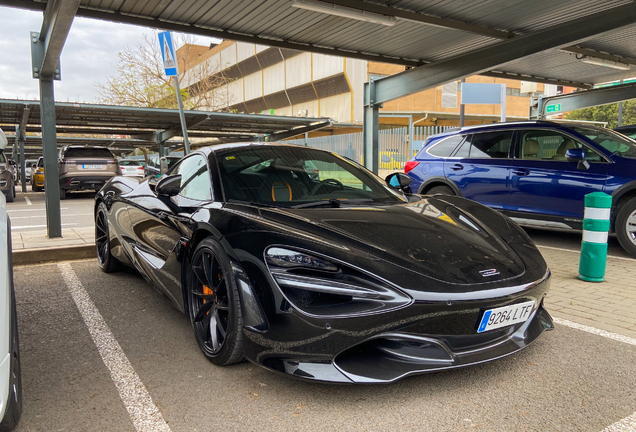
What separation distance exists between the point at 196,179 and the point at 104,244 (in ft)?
7.45

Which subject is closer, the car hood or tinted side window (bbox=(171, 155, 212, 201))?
the car hood

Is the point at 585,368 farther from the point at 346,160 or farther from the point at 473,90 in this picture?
the point at 473,90

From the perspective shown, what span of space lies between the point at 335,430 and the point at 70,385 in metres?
1.51

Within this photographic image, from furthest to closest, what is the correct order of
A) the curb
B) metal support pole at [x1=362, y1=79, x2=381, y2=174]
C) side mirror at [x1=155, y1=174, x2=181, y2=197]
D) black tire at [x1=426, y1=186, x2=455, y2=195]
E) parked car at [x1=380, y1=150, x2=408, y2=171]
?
parked car at [x1=380, y1=150, x2=408, y2=171], metal support pole at [x1=362, y1=79, x2=381, y2=174], black tire at [x1=426, y1=186, x2=455, y2=195], the curb, side mirror at [x1=155, y1=174, x2=181, y2=197]

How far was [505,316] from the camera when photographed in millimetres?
2521

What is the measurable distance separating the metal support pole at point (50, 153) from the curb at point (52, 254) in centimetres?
83

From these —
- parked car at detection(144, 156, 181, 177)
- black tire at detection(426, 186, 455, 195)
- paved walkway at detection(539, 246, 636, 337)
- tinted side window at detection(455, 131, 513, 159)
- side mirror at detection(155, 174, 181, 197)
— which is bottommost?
paved walkway at detection(539, 246, 636, 337)

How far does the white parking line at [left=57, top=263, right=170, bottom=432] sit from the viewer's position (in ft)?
7.70

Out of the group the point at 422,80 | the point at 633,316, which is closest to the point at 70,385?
the point at 633,316

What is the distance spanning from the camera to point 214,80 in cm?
4297

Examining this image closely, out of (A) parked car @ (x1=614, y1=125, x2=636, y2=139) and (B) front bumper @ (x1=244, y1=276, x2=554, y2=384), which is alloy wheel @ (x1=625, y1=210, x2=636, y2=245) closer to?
(A) parked car @ (x1=614, y1=125, x2=636, y2=139)

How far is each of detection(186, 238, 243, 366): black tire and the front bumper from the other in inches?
9.9

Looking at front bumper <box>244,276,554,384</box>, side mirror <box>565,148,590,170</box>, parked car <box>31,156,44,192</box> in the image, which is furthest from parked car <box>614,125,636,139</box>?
parked car <box>31,156,44,192</box>

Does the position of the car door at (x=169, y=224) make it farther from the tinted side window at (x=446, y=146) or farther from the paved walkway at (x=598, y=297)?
the tinted side window at (x=446, y=146)
